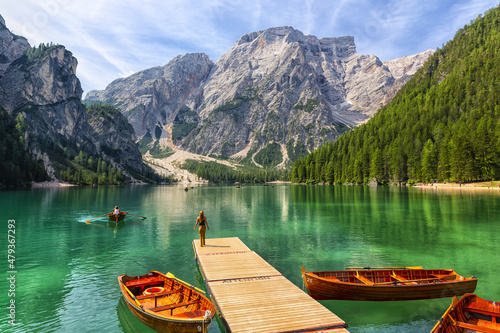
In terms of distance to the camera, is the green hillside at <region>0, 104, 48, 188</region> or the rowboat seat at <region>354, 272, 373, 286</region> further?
the green hillside at <region>0, 104, 48, 188</region>

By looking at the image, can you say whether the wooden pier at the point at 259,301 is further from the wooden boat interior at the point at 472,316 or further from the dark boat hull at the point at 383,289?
the wooden boat interior at the point at 472,316

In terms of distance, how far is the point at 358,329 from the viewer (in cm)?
1602

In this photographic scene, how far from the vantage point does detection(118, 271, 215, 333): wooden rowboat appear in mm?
13410

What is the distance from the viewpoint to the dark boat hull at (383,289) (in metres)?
18.4

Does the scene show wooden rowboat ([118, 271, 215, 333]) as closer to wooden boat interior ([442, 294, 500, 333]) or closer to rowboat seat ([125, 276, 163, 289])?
rowboat seat ([125, 276, 163, 289])

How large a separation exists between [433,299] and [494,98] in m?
192

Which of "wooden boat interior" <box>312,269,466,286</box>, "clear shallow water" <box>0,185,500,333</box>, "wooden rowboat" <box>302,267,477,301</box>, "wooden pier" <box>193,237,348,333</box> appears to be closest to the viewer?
"wooden pier" <box>193,237,348,333</box>

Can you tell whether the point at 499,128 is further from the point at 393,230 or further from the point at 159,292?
the point at 159,292

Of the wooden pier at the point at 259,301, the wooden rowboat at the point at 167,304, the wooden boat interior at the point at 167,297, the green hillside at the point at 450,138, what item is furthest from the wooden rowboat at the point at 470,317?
the green hillside at the point at 450,138

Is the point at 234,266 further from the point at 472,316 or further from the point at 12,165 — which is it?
the point at 12,165

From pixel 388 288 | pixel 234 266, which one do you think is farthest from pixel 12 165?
pixel 388 288

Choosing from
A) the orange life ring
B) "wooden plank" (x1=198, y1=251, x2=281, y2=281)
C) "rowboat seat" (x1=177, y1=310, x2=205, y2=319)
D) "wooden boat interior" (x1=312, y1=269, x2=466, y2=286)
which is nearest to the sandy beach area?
"wooden boat interior" (x1=312, y1=269, x2=466, y2=286)

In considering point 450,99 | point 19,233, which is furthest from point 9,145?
point 450,99

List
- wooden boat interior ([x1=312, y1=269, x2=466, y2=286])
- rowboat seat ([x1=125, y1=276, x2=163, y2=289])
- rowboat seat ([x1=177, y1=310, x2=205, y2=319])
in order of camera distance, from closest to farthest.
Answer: rowboat seat ([x1=177, y1=310, x2=205, y2=319]), rowboat seat ([x1=125, y1=276, x2=163, y2=289]), wooden boat interior ([x1=312, y1=269, x2=466, y2=286])
